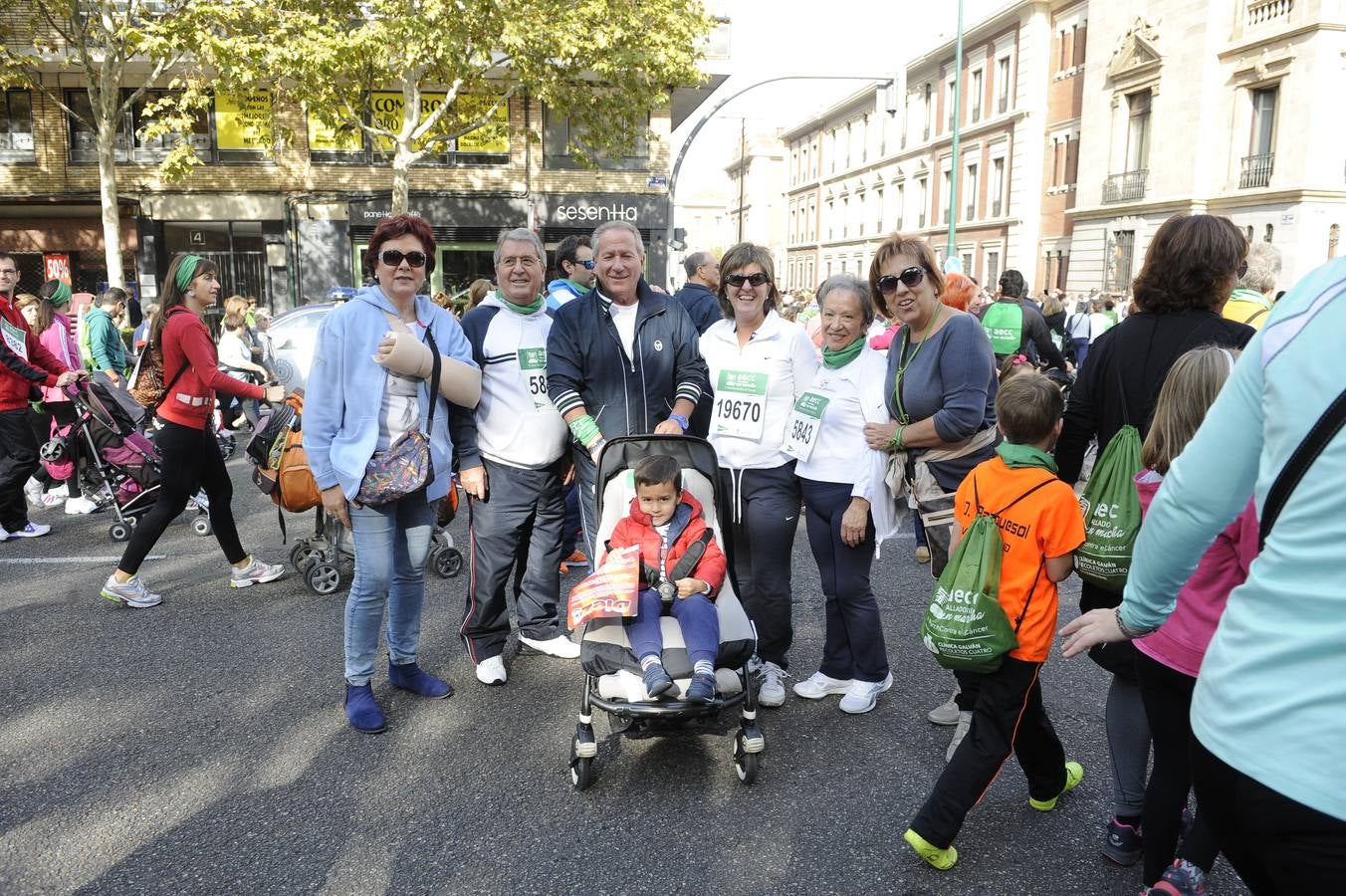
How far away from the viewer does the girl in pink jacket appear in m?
2.37

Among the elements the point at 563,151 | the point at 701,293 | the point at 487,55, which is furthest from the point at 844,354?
the point at 563,151

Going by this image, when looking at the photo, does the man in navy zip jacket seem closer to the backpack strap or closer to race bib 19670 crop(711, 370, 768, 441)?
race bib 19670 crop(711, 370, 768, 441)

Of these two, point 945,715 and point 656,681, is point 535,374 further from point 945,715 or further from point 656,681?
point 945,715

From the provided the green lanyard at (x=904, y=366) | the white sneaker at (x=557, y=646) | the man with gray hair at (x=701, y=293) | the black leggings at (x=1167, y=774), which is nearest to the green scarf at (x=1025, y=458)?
the black leggings at (x=1167, y=774)

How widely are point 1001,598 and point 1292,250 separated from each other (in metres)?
29.2

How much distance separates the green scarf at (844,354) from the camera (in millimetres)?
4195

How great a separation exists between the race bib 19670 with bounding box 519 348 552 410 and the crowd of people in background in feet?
0.05

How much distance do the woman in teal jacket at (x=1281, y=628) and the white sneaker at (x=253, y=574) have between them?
591 centimetres

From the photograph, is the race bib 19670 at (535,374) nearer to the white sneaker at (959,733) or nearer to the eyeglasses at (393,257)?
the eyeglasses at (393,257)

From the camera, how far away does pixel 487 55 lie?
56.4 ft

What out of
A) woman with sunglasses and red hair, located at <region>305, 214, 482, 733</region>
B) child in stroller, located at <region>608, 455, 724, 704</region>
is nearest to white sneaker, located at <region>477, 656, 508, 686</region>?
woman with sunglasses and red hair, located at <region>305, 214, 482, 733</region>

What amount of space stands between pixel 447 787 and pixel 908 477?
2.27 metres

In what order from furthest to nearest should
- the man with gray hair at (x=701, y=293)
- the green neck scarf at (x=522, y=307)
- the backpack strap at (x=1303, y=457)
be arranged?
the man with gray hair at (x=701, y=293)
the green neck scarf at (x=522, y=307)
the backpack strap at (x=1303, y=457)

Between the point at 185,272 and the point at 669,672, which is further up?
the point at 185,272
